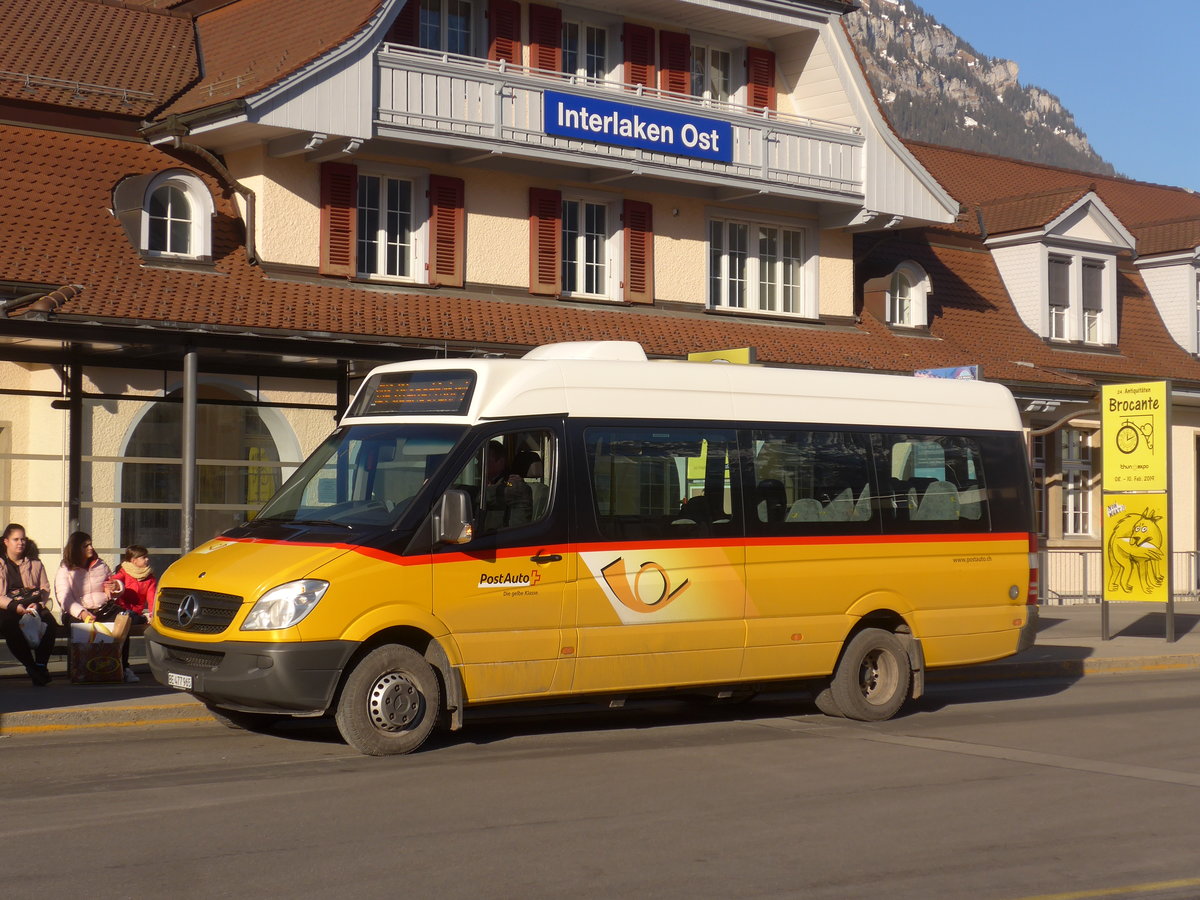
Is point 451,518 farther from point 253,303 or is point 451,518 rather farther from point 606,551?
point 253,303

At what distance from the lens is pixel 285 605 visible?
1049 centimetres


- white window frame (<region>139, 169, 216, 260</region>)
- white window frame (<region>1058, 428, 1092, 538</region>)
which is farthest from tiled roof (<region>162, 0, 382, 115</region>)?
white window frame (<region>1058, 428, 1092, 538</region>)

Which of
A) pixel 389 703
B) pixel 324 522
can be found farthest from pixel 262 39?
pixel 389 703

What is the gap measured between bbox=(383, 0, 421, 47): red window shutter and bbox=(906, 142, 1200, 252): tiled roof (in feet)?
39.7

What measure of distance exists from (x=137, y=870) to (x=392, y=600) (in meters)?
3.63

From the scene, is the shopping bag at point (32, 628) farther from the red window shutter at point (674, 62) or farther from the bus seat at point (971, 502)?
the red window shutter at point (674, 62)

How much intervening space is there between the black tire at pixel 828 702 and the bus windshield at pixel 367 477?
4084mm

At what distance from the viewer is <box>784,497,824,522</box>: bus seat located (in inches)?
510

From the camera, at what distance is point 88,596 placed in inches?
555

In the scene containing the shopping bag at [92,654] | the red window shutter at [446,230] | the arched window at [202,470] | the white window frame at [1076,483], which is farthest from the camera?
the white window frame at [1076,483]

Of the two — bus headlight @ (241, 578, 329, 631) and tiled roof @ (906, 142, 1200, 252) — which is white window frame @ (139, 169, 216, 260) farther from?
tiled roof @ (906, 142, 1200, 252)

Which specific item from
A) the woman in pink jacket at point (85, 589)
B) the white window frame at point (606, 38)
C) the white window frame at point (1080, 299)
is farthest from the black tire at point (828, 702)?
the white window frame at point (1080, 299)

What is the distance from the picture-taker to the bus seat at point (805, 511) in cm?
1296

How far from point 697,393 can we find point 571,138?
441 inches
